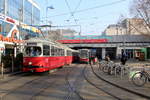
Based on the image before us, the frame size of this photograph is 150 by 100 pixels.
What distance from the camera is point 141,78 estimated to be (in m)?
11.9

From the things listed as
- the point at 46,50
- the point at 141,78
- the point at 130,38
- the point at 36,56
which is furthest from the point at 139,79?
the point at 130,38

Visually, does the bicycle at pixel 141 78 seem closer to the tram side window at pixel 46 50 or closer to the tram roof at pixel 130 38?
the tram side window at pixel 46 50

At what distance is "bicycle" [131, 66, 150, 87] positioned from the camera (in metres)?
11.9

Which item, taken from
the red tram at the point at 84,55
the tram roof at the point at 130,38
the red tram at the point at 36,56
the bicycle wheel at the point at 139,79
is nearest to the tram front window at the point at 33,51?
the red tram at the point at 36,56

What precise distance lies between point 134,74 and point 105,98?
3.86 m

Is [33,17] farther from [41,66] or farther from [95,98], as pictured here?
[95,98]

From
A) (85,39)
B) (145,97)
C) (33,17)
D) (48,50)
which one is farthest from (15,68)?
(85,39)

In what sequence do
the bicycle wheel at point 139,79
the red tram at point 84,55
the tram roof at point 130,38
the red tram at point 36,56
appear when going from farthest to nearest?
the tram roof at point 130,38, the red tram at point 84,55, the red tram at point 36,56, the bicycle wheel at point 139,79

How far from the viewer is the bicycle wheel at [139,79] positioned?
11930 millimetres

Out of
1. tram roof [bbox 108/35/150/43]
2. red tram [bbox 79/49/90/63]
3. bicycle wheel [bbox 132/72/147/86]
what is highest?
tram roof [bbox 108/35/150/43]

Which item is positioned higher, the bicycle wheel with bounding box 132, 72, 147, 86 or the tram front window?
the tram front window

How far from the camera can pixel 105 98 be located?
9188mm

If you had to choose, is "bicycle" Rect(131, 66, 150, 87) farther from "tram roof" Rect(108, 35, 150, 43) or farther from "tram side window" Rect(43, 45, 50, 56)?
"tram roof" Rect(108, 35, 150, 43)

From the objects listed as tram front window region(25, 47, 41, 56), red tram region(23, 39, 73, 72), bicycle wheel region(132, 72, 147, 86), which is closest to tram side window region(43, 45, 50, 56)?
red tram region(23, 39, 73, 72)
